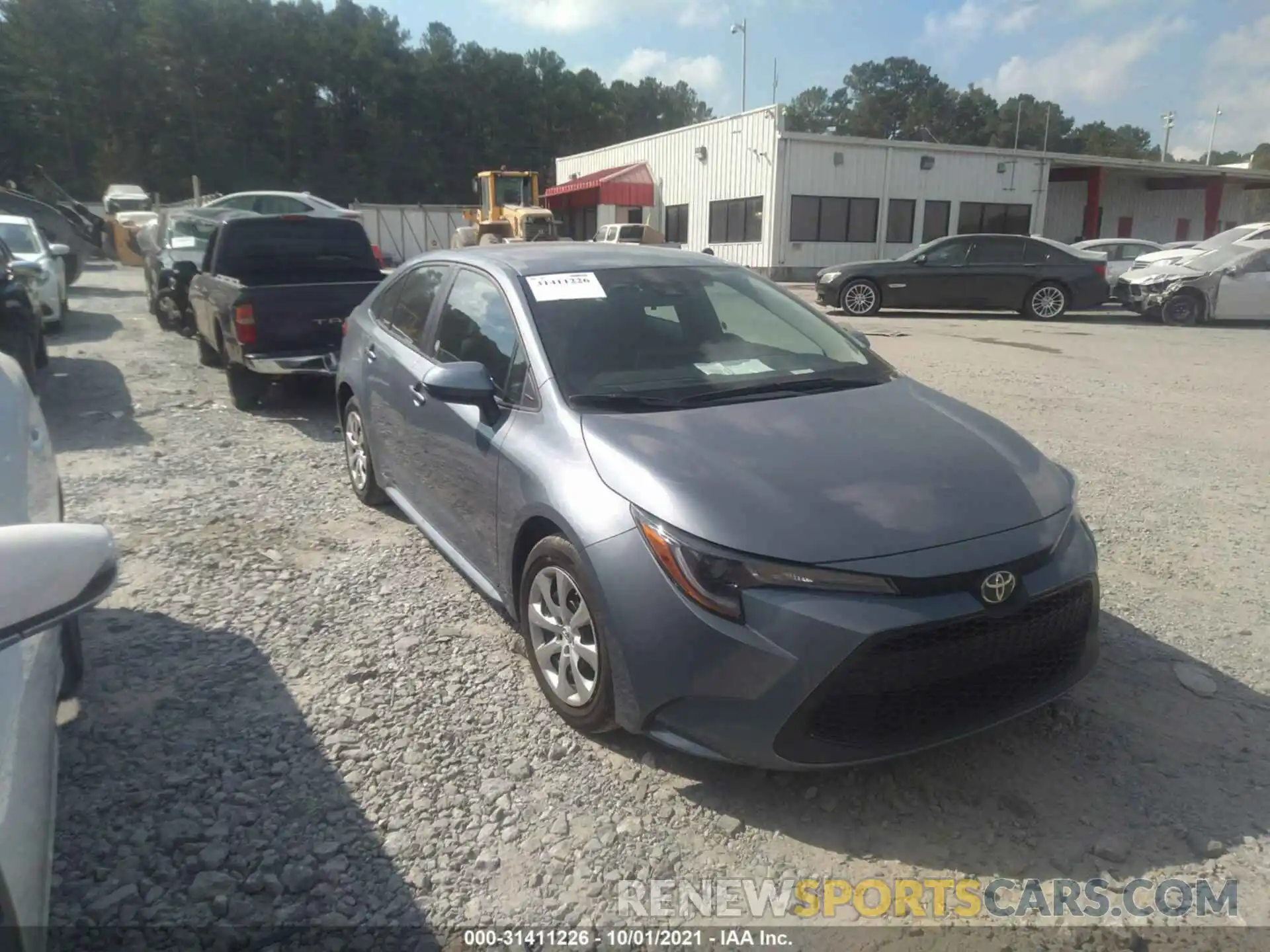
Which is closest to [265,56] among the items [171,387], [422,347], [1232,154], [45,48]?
[45,48]

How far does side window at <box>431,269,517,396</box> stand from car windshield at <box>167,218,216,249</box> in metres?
11.5

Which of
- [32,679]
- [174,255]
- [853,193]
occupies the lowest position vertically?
[32,679]

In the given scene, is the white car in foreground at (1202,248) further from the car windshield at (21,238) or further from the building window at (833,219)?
the car windshield at (21,238)

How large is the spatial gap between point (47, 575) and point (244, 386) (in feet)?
24.1

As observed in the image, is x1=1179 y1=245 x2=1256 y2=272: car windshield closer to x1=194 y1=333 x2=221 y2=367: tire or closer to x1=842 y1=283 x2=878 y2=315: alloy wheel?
x1=842 y1=283 x2=878 y2=315: alloy wheel

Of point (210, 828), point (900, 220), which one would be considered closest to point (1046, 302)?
point (900, 220)

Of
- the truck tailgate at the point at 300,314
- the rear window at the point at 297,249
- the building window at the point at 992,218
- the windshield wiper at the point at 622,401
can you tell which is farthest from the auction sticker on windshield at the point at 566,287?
the building window at the point at 992,218

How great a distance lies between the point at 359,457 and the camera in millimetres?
5625

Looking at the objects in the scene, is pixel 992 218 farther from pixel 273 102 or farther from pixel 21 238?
pixel 273 102

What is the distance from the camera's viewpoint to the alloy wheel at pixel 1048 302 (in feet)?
56.8

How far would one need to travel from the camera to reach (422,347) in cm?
450

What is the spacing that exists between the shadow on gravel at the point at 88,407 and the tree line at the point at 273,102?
52.7 meters

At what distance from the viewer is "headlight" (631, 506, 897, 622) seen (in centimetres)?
259

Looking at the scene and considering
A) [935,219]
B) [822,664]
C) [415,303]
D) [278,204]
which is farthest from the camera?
[935,219]
